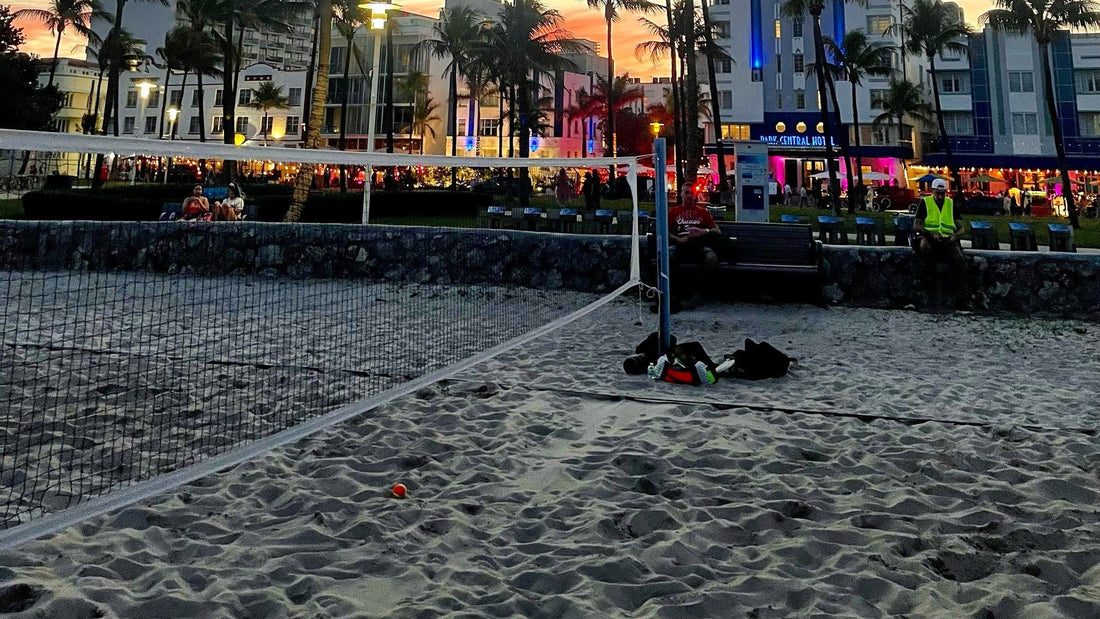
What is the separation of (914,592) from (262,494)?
2986 mm

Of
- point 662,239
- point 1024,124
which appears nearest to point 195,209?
point 662,239

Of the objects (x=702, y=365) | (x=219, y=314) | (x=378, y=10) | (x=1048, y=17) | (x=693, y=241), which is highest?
(x=1048, y=17)

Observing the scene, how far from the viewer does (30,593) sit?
8.21 ft

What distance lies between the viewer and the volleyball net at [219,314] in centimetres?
400

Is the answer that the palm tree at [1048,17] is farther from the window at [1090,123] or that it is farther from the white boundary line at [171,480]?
the white boundary line at [171,480]

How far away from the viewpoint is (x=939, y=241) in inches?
372

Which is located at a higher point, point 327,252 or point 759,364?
point 327,252

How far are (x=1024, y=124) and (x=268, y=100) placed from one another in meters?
61.6

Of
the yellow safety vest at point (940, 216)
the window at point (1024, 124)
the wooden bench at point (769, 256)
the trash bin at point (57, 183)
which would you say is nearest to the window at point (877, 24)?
the window at point (1024, 124)

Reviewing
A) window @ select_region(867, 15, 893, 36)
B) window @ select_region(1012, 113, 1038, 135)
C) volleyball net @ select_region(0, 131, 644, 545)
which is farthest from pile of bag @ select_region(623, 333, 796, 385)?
window @ select_region(867, 15, 893, 36)

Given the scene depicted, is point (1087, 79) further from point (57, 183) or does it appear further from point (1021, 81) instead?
point (57, 183)

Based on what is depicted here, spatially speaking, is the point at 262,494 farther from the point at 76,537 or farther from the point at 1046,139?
the point at 1046,139

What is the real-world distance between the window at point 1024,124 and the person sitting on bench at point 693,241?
50.0 meters

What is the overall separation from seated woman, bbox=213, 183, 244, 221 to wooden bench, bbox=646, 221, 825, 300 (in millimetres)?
9641
